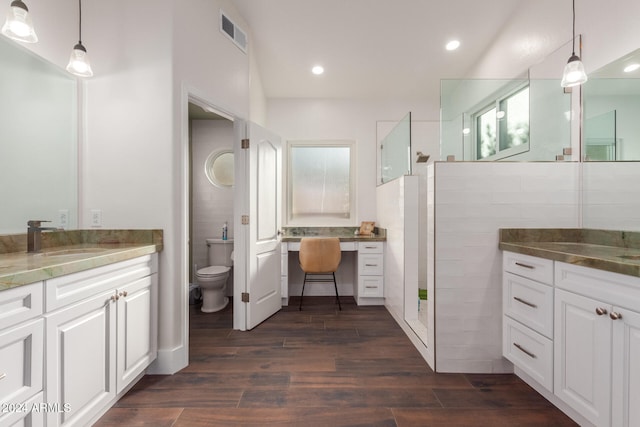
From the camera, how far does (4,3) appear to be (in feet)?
4.92

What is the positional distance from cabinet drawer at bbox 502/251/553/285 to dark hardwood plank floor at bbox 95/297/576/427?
0.75 m

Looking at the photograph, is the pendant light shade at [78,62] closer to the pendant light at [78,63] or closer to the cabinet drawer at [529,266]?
the pendant light at [78,63]

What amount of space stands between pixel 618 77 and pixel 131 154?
10.5 ft

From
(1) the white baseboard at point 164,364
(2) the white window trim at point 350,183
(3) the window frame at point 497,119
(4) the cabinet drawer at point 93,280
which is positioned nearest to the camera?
(4) the cabinet drawer at point 93,280

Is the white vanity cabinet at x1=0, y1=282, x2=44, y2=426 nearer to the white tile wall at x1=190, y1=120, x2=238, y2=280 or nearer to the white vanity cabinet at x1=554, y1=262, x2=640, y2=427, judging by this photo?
the white vanity cabinet at x1=554, y1=262, x2=640, y2=427

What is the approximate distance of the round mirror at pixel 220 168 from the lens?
12.6 ft

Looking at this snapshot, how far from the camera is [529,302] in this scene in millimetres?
1687

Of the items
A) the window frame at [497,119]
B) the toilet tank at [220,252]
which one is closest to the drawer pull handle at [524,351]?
the window frame at [497,119]

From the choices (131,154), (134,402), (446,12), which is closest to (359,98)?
(446,12)

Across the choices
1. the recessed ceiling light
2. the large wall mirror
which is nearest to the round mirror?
the large wall mirror

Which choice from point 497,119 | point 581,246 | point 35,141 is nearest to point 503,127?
point 497,119

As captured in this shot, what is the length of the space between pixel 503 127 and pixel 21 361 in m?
3.05

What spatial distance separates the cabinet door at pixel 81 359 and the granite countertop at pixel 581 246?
240 centimetres

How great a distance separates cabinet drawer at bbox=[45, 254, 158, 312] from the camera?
1179mm
